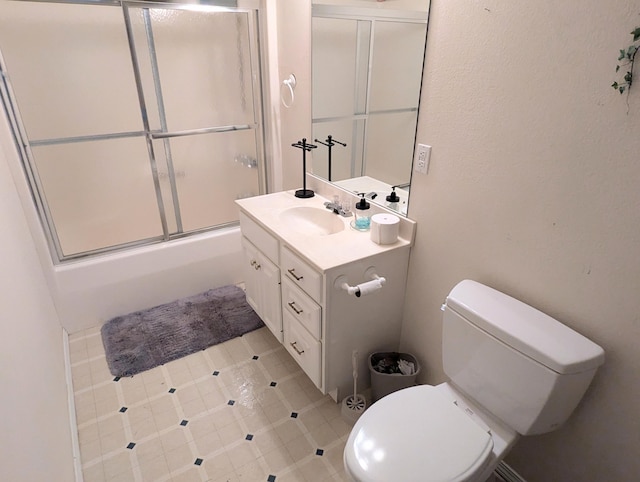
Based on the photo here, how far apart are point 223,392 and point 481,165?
161 cm

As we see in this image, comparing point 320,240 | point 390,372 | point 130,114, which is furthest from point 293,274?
point 130,114

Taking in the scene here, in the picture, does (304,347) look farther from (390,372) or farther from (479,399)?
(479,399)

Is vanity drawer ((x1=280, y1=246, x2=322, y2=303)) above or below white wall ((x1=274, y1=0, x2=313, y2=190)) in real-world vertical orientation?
below

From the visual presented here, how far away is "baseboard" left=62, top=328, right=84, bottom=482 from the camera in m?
1.58

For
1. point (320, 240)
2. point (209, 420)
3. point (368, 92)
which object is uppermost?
point (368, 92)

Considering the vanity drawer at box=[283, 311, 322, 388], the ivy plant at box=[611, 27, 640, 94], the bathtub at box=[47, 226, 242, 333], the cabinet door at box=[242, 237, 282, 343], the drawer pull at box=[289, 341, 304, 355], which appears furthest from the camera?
the bathtub at box=[47, 226, 242, 333]

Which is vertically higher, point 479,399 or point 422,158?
point 422,158

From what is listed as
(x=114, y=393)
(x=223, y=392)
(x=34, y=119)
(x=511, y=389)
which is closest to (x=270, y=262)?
(x=223, y=392)

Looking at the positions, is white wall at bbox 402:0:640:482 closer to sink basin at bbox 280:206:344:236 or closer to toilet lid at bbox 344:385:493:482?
toilet lid at bbox 344:385:493:482

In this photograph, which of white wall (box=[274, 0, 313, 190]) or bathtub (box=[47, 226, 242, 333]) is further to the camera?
bathtub (box=[47, 226, 242, 333])

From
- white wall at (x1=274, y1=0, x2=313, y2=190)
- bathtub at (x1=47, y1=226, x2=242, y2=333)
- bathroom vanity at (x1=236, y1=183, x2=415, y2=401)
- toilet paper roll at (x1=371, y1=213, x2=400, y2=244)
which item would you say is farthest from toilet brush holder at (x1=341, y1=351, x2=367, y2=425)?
bathtub at (x1=47, y1=226, x2=242, y2=333)

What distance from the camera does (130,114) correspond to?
227 centimetres

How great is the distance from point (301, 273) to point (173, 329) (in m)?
1.19

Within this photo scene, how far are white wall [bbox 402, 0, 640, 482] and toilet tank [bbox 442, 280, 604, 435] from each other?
95mm
